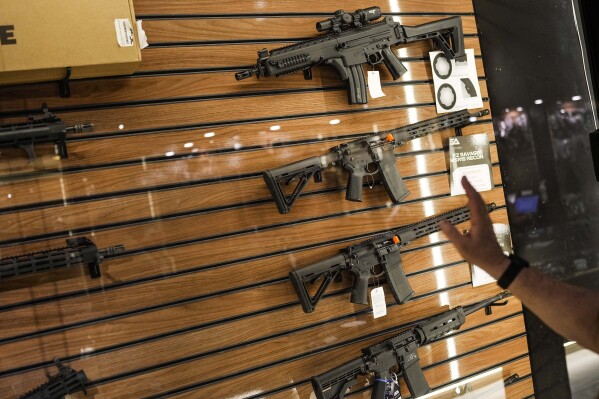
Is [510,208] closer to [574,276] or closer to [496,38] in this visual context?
[574,276]

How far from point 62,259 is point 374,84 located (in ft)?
6.07

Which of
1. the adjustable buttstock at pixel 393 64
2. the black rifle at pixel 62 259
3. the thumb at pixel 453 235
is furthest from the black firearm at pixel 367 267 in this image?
the thumb at pixel 453 235

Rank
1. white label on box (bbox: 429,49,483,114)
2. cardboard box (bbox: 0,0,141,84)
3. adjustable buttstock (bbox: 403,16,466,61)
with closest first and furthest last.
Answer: cardboard box (bbox: 0,0,141,84), adjustable buttstock (bbox: 403,16,466,61), white label on box (bbox: 429,49,483,114)

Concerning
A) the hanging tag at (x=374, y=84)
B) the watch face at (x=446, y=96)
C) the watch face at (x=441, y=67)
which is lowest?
the watch face at (x=446, y=96)

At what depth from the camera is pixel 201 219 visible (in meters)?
3.24

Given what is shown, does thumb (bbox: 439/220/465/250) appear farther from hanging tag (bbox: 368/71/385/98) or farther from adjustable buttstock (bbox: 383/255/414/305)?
hanging tag (bbox: 368/71/385/98)

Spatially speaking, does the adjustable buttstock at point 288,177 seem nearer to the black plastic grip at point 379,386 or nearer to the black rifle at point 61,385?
the black plastic grip at point 379,386

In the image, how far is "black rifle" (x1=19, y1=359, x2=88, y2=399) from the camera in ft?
8.70

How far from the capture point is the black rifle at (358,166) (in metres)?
3.31

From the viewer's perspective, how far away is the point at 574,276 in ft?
14.3

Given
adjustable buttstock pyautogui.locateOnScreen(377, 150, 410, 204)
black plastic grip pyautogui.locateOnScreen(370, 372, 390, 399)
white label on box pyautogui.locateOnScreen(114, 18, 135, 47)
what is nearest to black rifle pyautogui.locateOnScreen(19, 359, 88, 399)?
white label on box pyautogui.locateOnScreen(114, 18, 135, 47)

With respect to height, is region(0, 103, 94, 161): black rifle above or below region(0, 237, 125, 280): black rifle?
above

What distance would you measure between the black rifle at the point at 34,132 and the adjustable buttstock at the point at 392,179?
5.03 feet

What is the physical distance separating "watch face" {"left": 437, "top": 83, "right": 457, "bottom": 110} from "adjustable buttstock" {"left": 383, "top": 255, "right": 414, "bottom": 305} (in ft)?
3.13
